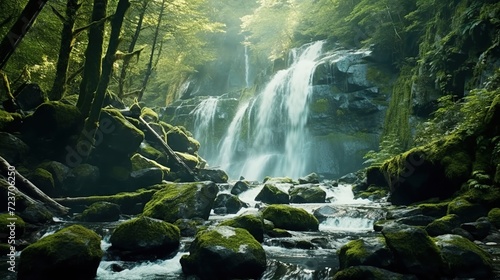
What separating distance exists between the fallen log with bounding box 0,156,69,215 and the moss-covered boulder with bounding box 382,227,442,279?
8963 mm

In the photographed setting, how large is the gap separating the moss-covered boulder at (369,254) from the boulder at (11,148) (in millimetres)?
10313

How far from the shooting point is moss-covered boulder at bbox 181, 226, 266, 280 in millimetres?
5855

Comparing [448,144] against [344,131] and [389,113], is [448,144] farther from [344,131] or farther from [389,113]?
[344,131]

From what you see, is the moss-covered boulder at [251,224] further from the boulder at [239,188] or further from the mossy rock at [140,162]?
the boulder at [239,188]

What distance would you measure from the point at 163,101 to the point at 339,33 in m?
28.4

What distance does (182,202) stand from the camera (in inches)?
408

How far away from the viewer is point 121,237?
283 inches

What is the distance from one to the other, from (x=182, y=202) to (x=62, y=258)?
16.2 feet

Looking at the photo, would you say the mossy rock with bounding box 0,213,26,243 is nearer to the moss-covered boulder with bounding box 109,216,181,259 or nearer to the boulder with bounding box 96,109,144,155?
the moss-covered boulder with bounding box 109,216,181,259

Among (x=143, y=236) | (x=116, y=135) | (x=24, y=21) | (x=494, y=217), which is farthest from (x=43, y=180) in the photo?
(x=494, y=217)

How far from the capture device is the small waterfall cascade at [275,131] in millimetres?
25938

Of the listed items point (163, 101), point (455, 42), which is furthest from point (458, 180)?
point (163, 101)

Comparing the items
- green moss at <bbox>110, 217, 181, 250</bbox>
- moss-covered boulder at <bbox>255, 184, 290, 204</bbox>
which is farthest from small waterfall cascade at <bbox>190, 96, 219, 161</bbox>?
green moss at <bbox>110, 217, 181, 250</bbox>

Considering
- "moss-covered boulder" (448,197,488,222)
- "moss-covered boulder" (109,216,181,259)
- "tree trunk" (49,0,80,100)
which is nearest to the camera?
"moss-covered boulder" (109,216,181,259)
